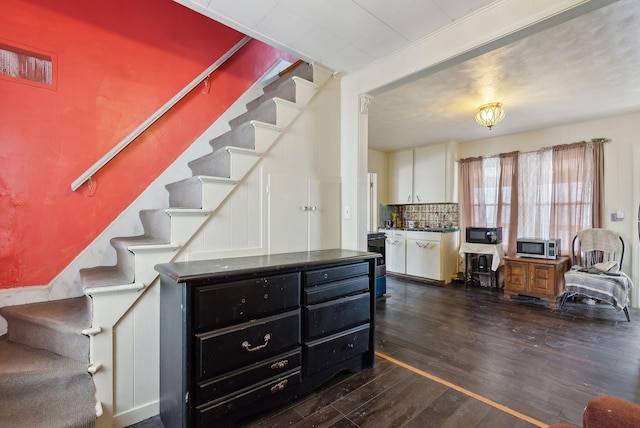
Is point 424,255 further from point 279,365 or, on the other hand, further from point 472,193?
point 279,365

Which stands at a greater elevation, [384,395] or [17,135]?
[17,135]

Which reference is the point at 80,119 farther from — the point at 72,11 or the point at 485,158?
the point at 485,158

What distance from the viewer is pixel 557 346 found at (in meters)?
2.68

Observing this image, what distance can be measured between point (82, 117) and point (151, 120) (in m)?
0.44

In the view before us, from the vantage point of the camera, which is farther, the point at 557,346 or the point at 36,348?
the point at 557,346

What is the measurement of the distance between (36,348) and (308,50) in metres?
2.68

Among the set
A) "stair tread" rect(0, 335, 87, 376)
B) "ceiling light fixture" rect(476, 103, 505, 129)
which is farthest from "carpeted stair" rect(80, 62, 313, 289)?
"ceiling light fixture" rect(476, 103, 505, 129)

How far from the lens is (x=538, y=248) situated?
4.12m

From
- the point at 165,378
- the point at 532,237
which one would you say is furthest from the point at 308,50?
the point at 532,237

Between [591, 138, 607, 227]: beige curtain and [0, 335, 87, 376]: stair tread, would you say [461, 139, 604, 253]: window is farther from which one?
[0, 335, 87, 376]: stair tread

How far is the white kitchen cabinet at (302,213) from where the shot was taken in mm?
2275

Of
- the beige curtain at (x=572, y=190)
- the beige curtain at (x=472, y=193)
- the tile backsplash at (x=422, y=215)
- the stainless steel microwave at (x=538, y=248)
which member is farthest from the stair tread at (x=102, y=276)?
the beige curtain at (x=572, y=190)

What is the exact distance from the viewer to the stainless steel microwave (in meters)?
4.01

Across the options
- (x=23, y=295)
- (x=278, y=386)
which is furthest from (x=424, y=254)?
(x=23, y=295)
